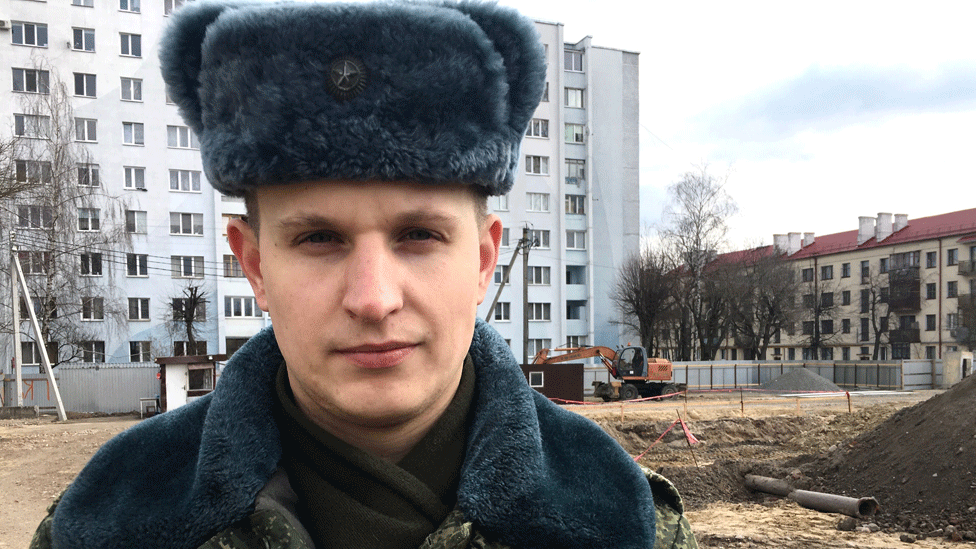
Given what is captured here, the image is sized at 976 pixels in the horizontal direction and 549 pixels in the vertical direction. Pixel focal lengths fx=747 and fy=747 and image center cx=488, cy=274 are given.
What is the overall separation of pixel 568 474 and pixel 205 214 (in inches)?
1604

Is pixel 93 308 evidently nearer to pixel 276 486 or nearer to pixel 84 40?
pixel 84 40

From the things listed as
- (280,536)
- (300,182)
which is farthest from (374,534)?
(300,182)

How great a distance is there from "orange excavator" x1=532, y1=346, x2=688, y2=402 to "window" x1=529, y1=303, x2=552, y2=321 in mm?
15504

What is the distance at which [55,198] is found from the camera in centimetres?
3444

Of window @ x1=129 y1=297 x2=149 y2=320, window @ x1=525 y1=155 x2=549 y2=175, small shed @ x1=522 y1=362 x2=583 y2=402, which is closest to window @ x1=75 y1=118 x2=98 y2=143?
window @ x1=129 y1=297 x2=149 y2=320

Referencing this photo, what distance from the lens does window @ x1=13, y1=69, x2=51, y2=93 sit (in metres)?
37.1

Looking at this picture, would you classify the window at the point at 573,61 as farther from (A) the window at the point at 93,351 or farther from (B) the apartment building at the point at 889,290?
(A) the window at the point at 93,351

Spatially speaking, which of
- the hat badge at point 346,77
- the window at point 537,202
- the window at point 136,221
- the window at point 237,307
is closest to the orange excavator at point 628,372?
the window at point 237,307

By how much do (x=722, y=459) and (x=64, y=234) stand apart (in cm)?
A: 3102

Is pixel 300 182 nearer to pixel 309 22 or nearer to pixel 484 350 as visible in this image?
pixel 309 22

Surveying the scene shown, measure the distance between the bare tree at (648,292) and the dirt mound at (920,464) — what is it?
30.0 meters

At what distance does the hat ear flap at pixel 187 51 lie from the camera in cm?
165

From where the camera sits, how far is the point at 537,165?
4662 cm

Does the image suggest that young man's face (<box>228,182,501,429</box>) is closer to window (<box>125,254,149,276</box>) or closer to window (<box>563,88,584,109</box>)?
window (<box>125,254,149,276</box>)
